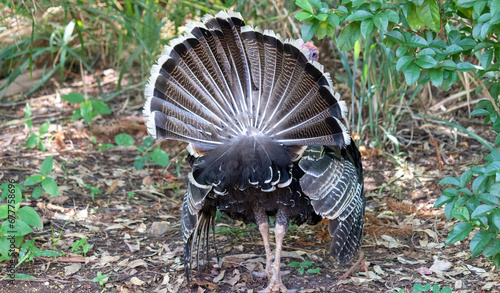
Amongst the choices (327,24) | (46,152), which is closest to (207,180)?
(327,24)

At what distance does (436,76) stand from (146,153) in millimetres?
3599

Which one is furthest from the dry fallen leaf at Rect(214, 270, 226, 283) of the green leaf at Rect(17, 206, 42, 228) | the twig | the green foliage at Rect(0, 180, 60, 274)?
the twig

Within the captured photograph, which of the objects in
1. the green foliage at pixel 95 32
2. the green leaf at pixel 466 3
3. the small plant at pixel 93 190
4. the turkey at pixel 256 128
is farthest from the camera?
the green foliage at pixel 95 32

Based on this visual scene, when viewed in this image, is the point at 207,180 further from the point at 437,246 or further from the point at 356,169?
the point at 437,246

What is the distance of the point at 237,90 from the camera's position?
149 inches

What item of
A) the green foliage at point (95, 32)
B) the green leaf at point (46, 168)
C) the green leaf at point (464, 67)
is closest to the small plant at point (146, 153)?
the green foliage at point (95, 32)

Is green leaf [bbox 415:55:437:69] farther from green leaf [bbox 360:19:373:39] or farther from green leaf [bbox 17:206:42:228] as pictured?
green leaf [bbox 17:206:42:228]

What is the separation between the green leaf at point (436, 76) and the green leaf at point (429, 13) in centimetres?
22

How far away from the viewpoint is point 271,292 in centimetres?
379

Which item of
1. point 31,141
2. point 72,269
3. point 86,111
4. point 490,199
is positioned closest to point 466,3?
point 490,199

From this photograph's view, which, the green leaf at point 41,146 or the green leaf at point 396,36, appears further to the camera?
the green leaf at point 41,146

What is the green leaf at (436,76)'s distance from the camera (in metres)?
2.82

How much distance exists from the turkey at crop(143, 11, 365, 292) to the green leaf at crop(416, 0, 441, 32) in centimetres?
80

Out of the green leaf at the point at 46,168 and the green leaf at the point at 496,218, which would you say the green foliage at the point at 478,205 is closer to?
the green leaf at the point at 496,218
